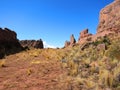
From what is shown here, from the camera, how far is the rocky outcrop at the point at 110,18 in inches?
1435

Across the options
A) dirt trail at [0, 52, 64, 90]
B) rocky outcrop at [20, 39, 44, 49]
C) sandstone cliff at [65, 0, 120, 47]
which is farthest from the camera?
rocky outcrop at [20, 39, 44, 49]

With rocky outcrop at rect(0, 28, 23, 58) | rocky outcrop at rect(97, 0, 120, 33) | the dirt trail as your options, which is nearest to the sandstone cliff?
rocky outcrop at rect(97, 0, 120, 33)

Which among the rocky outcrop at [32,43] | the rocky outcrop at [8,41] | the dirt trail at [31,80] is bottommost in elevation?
the dirt trail at [31,80]

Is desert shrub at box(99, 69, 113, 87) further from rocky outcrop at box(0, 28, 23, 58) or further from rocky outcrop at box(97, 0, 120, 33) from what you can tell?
rocky outcrop at box(0, 28, 23, 58)

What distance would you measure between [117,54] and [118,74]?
21.7 ft

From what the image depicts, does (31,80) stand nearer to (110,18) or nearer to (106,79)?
(106,79)

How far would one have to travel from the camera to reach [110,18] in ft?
137

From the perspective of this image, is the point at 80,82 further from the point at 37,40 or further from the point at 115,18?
the point at 37,40

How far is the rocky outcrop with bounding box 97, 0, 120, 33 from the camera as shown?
3646 cm

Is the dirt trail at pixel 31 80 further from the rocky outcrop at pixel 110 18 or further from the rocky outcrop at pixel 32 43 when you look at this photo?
the rocky outcrop at pixel 32 43

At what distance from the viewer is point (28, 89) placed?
11516 millimetres

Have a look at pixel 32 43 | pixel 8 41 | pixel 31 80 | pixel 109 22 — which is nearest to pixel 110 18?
pixel 109 22

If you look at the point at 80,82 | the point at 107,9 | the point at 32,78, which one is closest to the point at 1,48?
the point at 107,9

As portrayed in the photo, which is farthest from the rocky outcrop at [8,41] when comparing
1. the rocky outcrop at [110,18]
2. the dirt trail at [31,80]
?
the dirt trail at [31,80]
